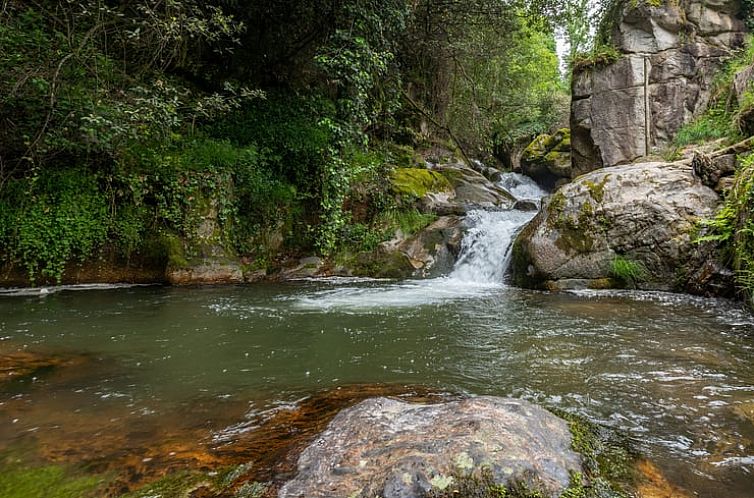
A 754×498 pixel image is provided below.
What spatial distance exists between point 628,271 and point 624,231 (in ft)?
2.25

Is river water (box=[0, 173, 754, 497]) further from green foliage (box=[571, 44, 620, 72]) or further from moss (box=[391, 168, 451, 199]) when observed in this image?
green foliage (box=[571, 44, 620, 72])

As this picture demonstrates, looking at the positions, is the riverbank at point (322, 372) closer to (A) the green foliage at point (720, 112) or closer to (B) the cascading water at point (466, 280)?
(B) the cascading water at point (466, 280)

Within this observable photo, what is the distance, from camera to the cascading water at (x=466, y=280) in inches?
265

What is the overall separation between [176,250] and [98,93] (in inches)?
113

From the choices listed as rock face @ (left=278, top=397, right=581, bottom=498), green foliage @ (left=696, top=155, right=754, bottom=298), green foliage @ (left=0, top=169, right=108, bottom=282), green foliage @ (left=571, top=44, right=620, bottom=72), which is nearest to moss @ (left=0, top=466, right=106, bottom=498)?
rock face @ (left=278, top=397, right=581, bottom=498)

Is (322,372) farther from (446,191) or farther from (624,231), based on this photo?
(446,191)

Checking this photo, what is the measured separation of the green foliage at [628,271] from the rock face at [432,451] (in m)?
5.65

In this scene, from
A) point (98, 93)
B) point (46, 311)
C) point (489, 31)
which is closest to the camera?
point (46, 311)

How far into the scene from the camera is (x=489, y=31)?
41.9ft

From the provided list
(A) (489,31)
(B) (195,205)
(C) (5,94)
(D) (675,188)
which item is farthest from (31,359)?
(A) (489,31)

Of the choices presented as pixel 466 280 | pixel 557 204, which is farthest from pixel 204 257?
pixel 557 204

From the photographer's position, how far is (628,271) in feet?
23.6

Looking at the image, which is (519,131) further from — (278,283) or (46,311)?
(46,311)

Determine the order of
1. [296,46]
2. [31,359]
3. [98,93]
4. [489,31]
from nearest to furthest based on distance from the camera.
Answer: [31,359]
[98,93]
[296,46]
[489,31]
